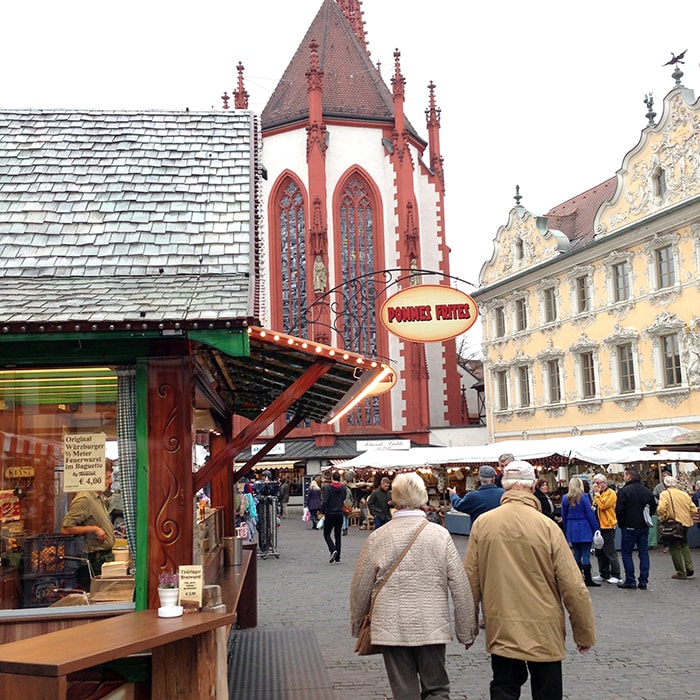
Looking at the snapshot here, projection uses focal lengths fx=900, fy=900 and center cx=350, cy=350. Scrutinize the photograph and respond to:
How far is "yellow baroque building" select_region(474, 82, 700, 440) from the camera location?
28312mm

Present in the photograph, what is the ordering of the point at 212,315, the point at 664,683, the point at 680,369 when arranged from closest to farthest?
1. the point at 212,315
2. the point at 664,683
3. the point at 680,369

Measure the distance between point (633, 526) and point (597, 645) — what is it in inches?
184

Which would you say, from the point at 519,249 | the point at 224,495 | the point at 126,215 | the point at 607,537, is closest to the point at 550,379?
the point at 519,249

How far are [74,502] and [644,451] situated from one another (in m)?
15.0

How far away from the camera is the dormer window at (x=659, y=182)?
29500 millimetres

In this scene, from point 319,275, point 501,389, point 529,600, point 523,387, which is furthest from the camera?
point 319,275

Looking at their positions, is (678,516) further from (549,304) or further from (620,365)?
(549,304)

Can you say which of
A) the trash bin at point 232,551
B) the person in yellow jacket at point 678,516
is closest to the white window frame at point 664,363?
the person in yellow jacket at point 678,516

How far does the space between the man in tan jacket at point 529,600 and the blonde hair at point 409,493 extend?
1.31 ft

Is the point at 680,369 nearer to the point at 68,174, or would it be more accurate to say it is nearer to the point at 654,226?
the point at 654,226

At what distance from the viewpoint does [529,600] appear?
483 cm

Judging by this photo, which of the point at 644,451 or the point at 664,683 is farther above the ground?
the point at 644,451

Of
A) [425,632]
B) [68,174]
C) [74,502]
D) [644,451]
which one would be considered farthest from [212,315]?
[644,451]

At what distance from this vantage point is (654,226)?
29281 mm
